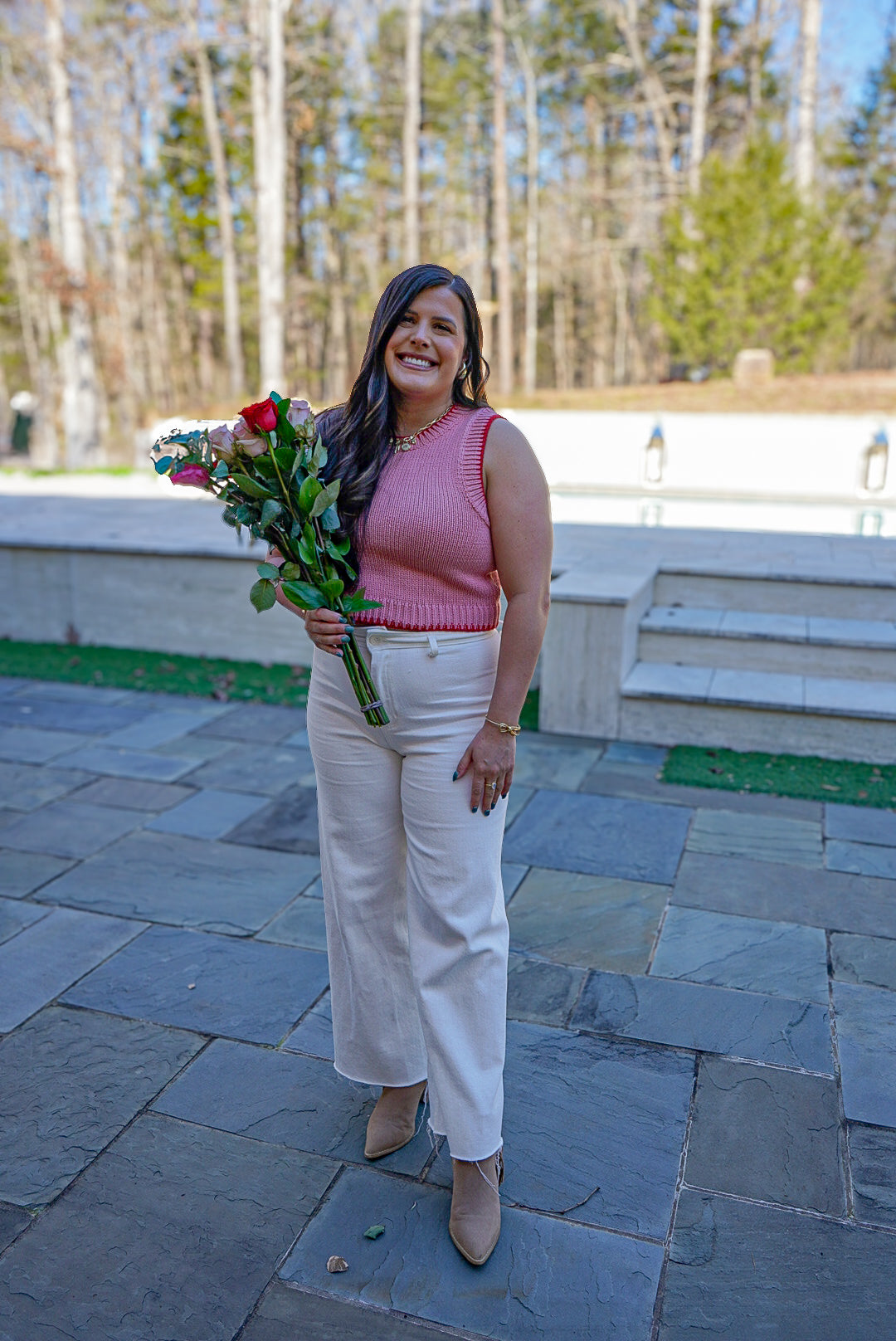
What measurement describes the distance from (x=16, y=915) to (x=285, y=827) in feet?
3.44

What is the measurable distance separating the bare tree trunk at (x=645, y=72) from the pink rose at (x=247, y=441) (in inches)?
934

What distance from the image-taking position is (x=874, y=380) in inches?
672

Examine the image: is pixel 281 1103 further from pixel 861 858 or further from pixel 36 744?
pixel 36 744

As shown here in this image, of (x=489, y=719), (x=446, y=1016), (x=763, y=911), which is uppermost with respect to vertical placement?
(x=489, y=719)

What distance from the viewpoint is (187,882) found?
12.0ft

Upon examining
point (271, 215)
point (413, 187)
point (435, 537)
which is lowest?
point (435, 537)

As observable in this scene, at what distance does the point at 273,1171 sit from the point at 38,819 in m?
2.31

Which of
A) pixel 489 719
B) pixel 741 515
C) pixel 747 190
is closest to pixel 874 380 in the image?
pixel 747 190

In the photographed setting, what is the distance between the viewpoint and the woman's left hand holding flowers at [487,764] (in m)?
2.00

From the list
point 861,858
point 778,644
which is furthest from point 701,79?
point 861,858

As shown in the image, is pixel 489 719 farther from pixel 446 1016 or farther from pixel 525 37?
pixel 525 37

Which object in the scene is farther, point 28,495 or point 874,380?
A: point 874,380

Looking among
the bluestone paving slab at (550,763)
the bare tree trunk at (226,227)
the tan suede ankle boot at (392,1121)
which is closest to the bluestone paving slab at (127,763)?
the bluestone paving slab at (550,763)

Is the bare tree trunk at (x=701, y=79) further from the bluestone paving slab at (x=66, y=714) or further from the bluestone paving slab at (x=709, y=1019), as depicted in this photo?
the bluestone paving slab at (x=709, y=1019)
